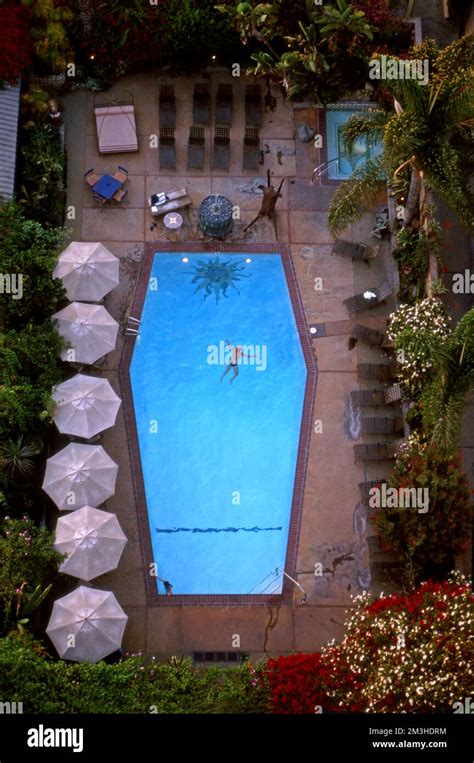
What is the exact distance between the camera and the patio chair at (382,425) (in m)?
35.9

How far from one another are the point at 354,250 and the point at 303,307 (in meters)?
2.22

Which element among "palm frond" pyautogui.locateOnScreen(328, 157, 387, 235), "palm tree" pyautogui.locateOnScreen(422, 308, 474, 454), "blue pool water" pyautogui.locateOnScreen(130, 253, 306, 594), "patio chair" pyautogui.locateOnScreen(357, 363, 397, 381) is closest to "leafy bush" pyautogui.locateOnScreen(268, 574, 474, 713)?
"palm tree" pyautogui.locateOnScreen(422, 308, 474, 454)

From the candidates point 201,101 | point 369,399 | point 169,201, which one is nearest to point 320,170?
point 201,101

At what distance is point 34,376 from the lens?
34.9 m

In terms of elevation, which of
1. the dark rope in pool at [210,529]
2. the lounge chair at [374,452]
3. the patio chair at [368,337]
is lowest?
the dark rope in pool at [210,529]

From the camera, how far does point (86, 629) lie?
32031 millimetres

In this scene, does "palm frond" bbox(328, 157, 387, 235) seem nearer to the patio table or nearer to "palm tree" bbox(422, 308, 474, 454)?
"palm tree" bbox(422, 308, 474, 454)

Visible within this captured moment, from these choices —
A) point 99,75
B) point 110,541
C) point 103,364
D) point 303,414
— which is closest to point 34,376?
point 103,364

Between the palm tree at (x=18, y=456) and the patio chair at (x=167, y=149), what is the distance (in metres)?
9.80

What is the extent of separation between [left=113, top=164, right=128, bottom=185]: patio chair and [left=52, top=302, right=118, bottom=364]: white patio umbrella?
505 cm

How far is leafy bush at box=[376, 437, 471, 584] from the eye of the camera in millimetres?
32781

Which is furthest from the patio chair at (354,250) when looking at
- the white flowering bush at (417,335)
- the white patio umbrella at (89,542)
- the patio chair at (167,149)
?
the white patio umbrella at (89,542)

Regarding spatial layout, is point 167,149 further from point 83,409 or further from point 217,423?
point 83,409

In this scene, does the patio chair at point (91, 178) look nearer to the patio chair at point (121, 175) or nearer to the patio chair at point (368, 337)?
the patio chair at point (121, 175)
